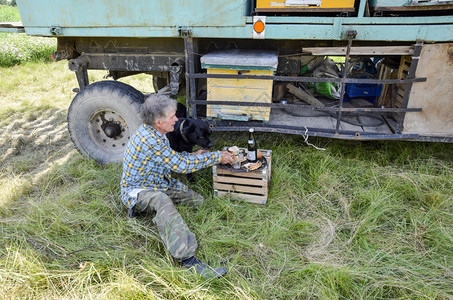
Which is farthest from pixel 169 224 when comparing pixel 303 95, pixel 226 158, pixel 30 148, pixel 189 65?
pixel 30 148

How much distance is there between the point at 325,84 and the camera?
4734mm

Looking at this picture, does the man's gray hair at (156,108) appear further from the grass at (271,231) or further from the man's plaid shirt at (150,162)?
the grass at (271,231)

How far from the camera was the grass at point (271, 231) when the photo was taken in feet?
7.64

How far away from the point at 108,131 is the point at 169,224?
6.48 ft

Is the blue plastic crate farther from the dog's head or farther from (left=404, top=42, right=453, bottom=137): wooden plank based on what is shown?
the dog's head

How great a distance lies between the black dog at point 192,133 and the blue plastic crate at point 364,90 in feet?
8.87

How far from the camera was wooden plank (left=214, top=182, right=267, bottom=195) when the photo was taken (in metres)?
3.27

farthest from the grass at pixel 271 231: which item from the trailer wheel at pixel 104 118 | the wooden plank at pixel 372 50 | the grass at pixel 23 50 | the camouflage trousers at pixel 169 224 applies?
the grass at pixel 23 50

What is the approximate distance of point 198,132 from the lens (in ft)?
10.8

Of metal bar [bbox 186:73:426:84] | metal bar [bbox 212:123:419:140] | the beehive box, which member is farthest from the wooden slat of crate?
the beehive box

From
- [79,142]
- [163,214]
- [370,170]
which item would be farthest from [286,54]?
[79,142]

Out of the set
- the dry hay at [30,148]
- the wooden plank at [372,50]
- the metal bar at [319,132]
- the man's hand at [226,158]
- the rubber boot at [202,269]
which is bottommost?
the dry hay at [30,148]

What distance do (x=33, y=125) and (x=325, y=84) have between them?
5.05 metres

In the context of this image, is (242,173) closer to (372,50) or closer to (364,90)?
(372,50)
